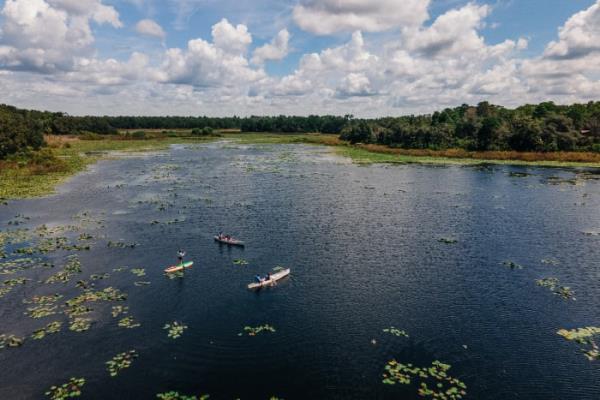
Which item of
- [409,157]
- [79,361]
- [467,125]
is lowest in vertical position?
[79,361]

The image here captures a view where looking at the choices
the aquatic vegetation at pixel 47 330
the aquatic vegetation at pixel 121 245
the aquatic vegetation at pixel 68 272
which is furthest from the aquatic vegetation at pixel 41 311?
the aquatic vegetation at pixel 121 245

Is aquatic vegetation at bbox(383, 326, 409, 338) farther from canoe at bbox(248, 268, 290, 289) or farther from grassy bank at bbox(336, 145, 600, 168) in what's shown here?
grassy bank at bbox(336, 145, 600, 168)

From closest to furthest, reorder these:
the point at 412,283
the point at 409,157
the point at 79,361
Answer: the point at 79,361
the point at 412,283
the point at 409,157

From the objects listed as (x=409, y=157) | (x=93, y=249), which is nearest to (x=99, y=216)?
(x=93, y=249)

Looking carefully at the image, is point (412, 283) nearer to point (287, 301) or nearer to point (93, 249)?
point (287, 301)

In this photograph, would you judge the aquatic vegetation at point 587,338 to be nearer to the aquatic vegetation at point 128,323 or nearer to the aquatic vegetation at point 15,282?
the aquatic vegetation at point 128,323

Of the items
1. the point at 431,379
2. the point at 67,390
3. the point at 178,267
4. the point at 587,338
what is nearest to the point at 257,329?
the point at 67,390
